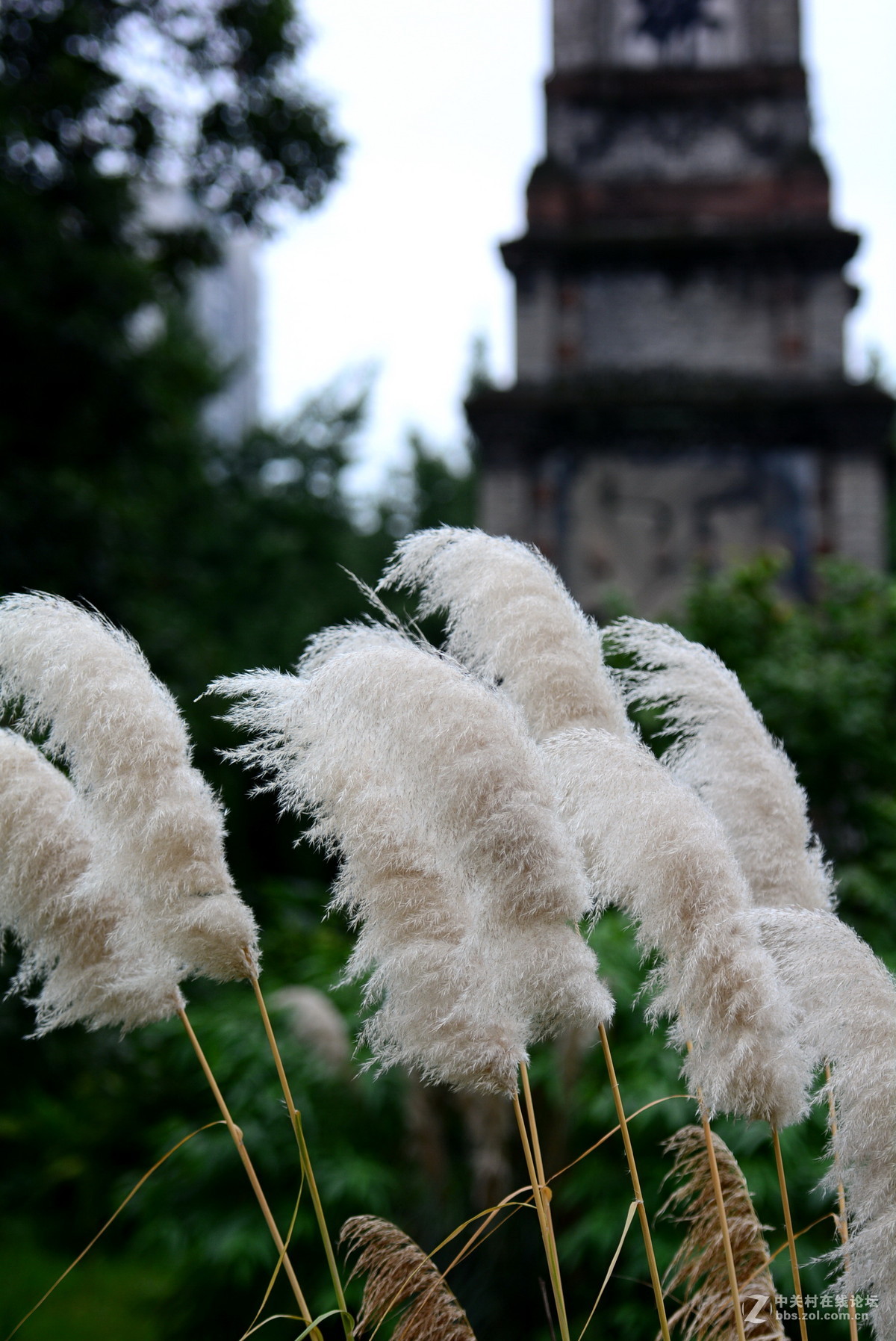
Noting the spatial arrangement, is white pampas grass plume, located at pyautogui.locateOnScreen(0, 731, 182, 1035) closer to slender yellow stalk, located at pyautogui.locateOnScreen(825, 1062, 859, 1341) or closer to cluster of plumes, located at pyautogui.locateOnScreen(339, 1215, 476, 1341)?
cluster of plumes, located at pyautogui.locateOnScreen(339, 1215, 476, 1341)

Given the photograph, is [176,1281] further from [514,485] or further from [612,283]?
[612,283]

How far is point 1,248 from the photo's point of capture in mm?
7613

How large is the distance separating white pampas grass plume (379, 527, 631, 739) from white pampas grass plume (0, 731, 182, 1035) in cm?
64

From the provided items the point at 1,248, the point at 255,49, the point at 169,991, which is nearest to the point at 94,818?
the point at 169,991

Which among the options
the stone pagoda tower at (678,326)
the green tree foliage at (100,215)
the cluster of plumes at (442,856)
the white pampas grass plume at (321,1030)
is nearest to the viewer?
the cluster of plumes at (442,856)

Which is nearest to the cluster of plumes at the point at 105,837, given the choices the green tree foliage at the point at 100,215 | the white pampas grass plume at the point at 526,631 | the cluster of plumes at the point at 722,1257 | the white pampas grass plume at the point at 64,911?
the white pampas grass plume at the point at 64,911

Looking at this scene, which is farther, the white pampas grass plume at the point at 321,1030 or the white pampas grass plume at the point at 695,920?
the white pampas grass plume at the point at 321,1030

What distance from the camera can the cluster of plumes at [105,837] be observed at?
1.65m

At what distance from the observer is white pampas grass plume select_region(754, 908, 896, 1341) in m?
1.55

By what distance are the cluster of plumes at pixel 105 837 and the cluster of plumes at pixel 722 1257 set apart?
2.91ft

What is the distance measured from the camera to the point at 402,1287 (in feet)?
5.73

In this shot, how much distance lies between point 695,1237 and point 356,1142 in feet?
9.18

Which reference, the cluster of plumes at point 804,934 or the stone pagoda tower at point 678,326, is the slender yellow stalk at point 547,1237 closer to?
the cluster of plumes at point 804,934

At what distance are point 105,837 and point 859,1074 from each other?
115 centimetres
